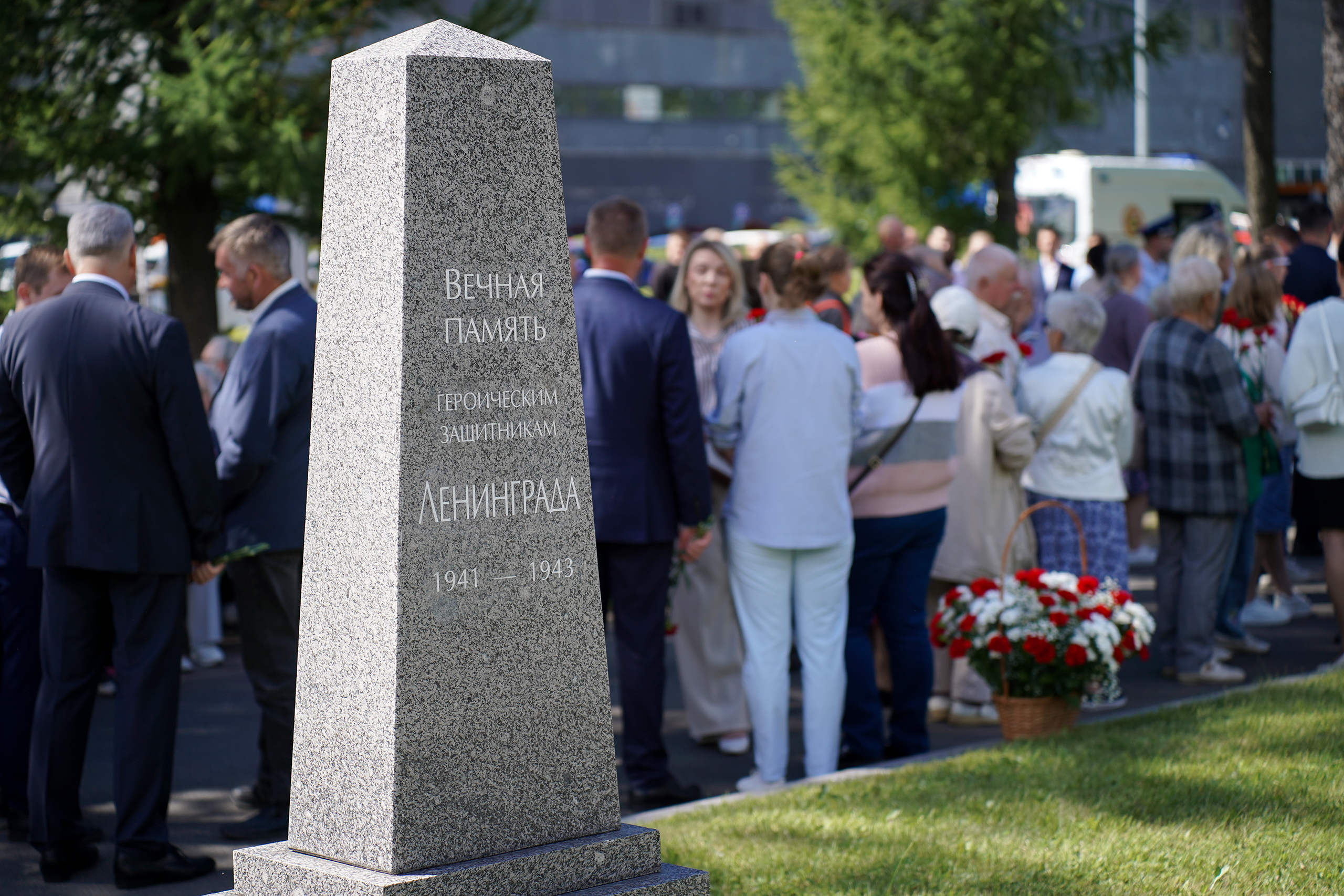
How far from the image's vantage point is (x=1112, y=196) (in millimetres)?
23531

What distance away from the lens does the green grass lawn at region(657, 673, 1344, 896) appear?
425 cm

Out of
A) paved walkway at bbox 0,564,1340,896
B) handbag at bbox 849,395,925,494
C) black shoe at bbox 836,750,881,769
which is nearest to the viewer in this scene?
paved walkway at bbox 0,564,1340,896

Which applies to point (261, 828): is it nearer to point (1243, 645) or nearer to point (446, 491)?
point (446, 491)

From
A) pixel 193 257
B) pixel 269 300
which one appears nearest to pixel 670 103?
pixel 193 257

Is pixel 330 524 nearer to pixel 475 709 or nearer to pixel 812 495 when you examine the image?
pixel 475 709

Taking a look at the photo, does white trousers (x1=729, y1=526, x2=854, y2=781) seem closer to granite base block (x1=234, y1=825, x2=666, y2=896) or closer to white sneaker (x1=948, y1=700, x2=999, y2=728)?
white sneaker (x1=948, y1=700, x2=999, y2=728)

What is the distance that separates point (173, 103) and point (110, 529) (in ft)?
22.6

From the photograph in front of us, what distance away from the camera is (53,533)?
4.82 m

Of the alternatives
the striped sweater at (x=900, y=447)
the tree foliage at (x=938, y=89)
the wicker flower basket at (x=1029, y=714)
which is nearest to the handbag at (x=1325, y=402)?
the wicker flower basket at (x=1029, y=714)

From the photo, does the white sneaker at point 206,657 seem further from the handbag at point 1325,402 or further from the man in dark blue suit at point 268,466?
the handbag at point 1325,402

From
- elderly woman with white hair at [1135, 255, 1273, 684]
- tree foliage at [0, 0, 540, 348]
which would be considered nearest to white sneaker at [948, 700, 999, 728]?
elderly woman with white hair at [1135, 255, 1273, 684]

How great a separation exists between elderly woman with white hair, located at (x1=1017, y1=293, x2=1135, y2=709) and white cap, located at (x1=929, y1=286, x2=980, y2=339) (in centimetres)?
72

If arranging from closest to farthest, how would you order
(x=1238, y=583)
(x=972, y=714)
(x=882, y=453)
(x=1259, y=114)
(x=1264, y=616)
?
(x=882, y=453)
(x=972, y=714)
(x=1238, y=583)
(x=1264, y=616)
(x=1259, y=114)

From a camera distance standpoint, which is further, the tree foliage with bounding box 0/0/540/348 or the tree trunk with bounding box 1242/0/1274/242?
the tree trunk with bounding box 1242/0/1274/242
